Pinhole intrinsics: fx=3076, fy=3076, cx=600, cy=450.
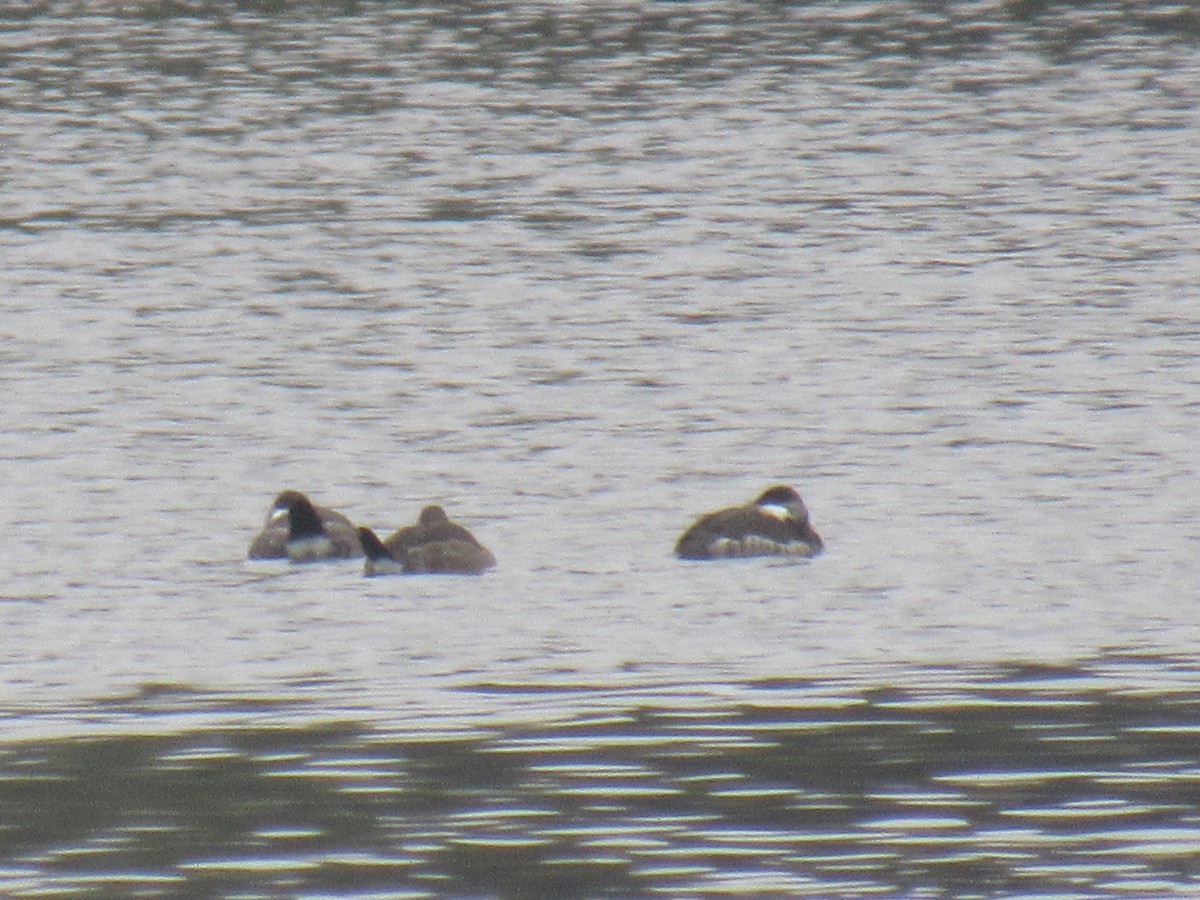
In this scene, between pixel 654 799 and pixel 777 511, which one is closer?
pixel 654 799

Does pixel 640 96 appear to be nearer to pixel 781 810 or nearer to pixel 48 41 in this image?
pixel 48 41

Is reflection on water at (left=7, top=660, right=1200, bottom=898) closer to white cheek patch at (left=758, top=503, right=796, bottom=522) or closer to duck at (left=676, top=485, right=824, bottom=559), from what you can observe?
duck at (left=676, top=485, right=824, bottom=559)

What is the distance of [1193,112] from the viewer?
45375 mm

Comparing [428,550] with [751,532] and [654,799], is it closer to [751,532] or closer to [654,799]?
[751,532]

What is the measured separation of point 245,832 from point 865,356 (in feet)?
53.9

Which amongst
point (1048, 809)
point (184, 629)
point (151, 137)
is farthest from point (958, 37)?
point (1048, 809)

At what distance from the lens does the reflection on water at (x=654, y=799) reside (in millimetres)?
11539

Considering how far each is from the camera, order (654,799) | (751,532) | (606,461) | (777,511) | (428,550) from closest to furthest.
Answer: (654,799) < (428,550) < (751,532) < (777,511) < (606,461)

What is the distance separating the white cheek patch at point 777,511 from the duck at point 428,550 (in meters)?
1.78

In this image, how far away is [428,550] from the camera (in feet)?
62.4

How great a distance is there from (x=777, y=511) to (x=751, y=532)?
0.95 feet

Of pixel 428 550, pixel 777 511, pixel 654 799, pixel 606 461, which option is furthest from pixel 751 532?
pixel 654 799

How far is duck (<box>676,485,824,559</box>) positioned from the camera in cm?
1945

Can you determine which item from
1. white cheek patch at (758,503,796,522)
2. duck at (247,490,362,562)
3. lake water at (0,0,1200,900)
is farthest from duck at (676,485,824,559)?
duck at (247,490,362,562)
